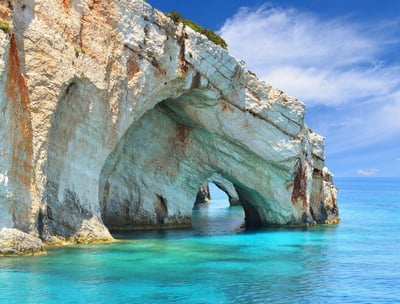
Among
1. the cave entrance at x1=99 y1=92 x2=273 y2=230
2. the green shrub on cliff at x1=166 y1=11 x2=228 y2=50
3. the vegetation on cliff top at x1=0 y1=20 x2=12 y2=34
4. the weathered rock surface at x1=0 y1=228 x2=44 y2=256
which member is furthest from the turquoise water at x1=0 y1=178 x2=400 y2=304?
the green shrub on cliff at x1=166 y1=11 x2=228 y2=50

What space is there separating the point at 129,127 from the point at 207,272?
47.1ft

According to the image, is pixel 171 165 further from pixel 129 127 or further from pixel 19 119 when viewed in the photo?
pixel 19 119

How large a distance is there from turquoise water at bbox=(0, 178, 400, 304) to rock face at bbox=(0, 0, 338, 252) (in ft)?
11.4

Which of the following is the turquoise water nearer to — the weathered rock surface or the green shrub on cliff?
the weathered rock surface

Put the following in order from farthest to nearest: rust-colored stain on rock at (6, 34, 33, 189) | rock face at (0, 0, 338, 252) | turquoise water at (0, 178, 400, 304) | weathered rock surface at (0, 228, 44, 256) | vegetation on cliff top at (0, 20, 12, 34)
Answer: rock face at (0, 0, 338, 252)
rust-colored stain on rock at (6, 34, 33, 189)
vegetation on cliff top at (0, 20, 12, 34)
weathered rock surface at (0, 228, 44, 256)
turquoise water at (0, 178, 400, 304)

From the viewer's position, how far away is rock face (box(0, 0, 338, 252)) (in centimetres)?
2330

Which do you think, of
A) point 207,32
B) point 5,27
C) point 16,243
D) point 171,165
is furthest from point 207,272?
point 207,32

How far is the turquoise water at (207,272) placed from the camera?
53.3 feet

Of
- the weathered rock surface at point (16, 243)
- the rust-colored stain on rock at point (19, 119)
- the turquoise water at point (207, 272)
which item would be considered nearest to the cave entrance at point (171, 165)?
the turquoise water at point (207, 272)

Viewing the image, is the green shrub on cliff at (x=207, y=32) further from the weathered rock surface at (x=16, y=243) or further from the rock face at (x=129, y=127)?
the weathered rock surface at (x=16, y=243)

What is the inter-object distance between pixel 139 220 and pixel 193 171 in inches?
214

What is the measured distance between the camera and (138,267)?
20375 mm

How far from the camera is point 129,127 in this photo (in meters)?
32.2

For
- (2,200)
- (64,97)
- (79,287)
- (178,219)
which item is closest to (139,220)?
(178,219)
